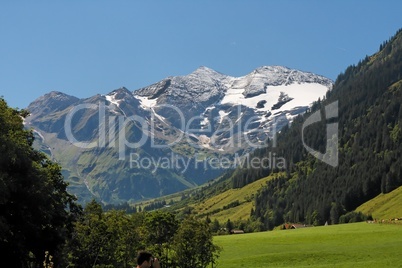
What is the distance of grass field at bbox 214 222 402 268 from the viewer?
7250 centimetres

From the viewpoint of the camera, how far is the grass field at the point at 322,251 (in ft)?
238

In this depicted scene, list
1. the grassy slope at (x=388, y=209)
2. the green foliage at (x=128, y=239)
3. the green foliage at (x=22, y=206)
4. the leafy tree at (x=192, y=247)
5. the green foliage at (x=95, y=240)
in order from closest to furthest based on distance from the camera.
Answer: the green foliage at (x=22, y=206), the green foliage at (x=95, y=240), the green foliage at (x=128, y=239), the leafy tree at (x=192, y=247), the grassy slope at (x=388, y=209)

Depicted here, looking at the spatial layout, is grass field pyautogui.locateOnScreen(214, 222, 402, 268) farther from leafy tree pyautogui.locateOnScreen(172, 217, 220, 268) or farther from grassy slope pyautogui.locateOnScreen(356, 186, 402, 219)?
grassy slope pyautogui.locateOnScreen(356, 186, 402, 219)

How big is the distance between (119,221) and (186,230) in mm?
10533

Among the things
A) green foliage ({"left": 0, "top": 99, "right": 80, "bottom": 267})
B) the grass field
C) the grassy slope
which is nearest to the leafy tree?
the grass field

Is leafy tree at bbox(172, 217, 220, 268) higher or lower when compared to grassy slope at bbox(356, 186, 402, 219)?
lower

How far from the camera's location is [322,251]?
84375 mm

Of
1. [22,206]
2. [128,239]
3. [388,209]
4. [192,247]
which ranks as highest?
[388,209]

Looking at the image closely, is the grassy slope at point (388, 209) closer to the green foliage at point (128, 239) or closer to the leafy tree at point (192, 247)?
the green foliage at point (128, 239)

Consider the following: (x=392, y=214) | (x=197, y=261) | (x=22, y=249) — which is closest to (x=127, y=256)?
(x=197, y=261)

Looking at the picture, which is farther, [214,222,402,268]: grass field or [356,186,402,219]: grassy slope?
[356,186,402,219]: grassy slope

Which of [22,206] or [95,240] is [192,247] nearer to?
[95,240]

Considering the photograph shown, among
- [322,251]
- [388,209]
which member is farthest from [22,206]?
[388,209]

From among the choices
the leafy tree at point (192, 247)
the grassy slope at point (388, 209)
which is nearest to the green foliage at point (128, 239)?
the leafy tree at point (192, 247)
